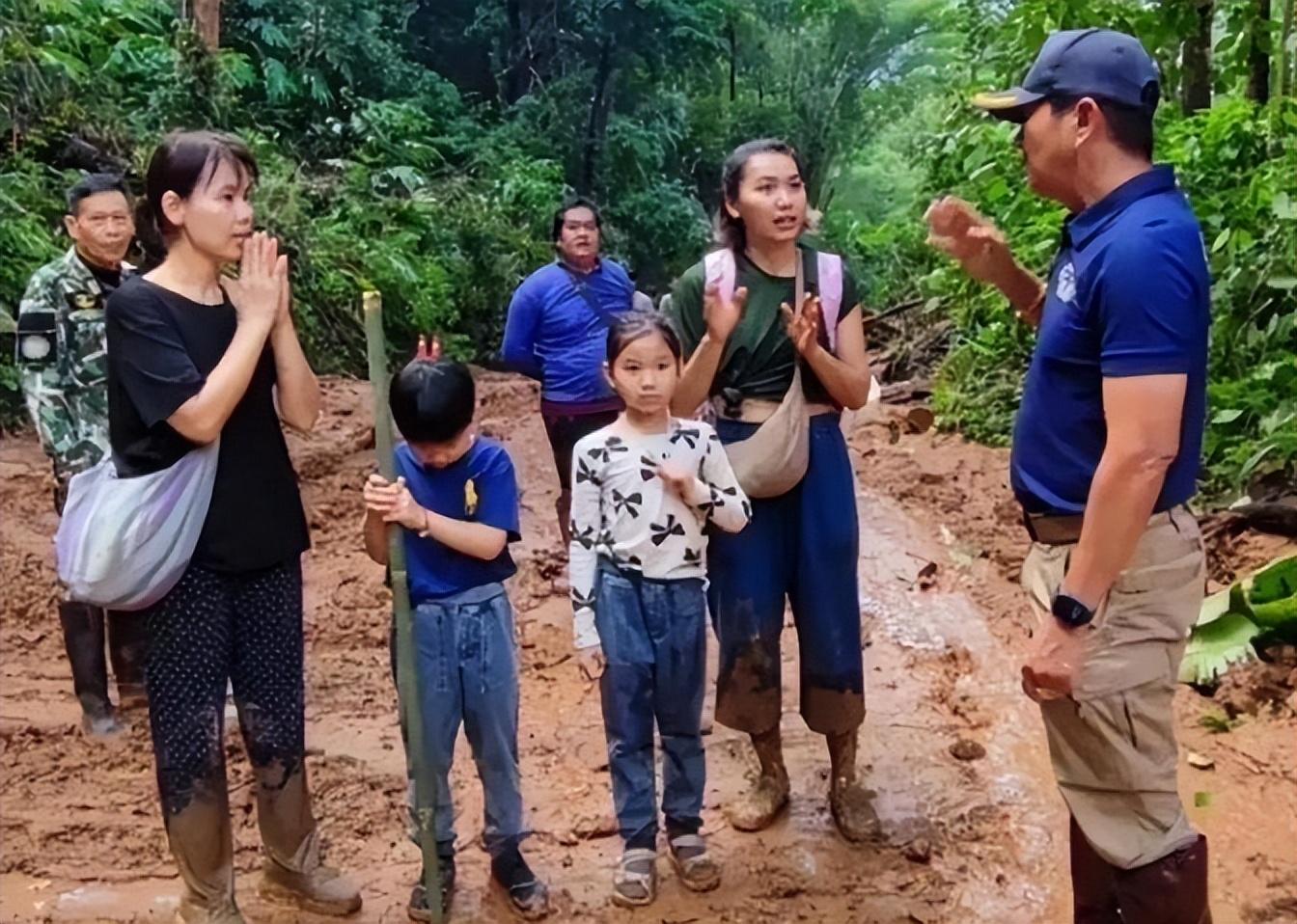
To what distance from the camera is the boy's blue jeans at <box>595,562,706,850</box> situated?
3318mm

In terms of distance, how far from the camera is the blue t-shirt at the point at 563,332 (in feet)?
18.0

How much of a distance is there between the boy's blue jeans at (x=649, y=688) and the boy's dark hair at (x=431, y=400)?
581 millimetres

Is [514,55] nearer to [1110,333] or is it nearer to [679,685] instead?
[679,685]

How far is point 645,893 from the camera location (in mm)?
3361

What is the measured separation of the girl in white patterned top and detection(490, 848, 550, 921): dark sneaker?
0.20 meters

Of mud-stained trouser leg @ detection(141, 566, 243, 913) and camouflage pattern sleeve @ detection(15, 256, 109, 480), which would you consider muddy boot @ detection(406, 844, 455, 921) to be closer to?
mud-stained trouser leg @ detection(141, 566, 243, 913)

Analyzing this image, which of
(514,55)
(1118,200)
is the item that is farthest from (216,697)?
(514,55)

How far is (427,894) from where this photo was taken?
3236 millimetres

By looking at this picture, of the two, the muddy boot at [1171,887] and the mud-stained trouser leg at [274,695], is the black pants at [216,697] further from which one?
the muddy boot at [1171,887]

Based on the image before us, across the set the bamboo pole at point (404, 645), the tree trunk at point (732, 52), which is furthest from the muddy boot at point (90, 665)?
the tree trunk at point (732, 52)

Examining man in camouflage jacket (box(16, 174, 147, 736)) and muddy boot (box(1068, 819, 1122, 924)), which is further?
man in camouflage jacket (box(16, 174, 147, 736))

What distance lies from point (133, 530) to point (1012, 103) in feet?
6.77

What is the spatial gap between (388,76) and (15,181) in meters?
9.06

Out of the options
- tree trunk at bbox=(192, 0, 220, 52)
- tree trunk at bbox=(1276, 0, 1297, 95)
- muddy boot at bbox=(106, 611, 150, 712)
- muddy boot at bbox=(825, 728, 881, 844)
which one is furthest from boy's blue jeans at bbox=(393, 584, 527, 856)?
tree trunk at bbox=(192, 0, 220, 52)
